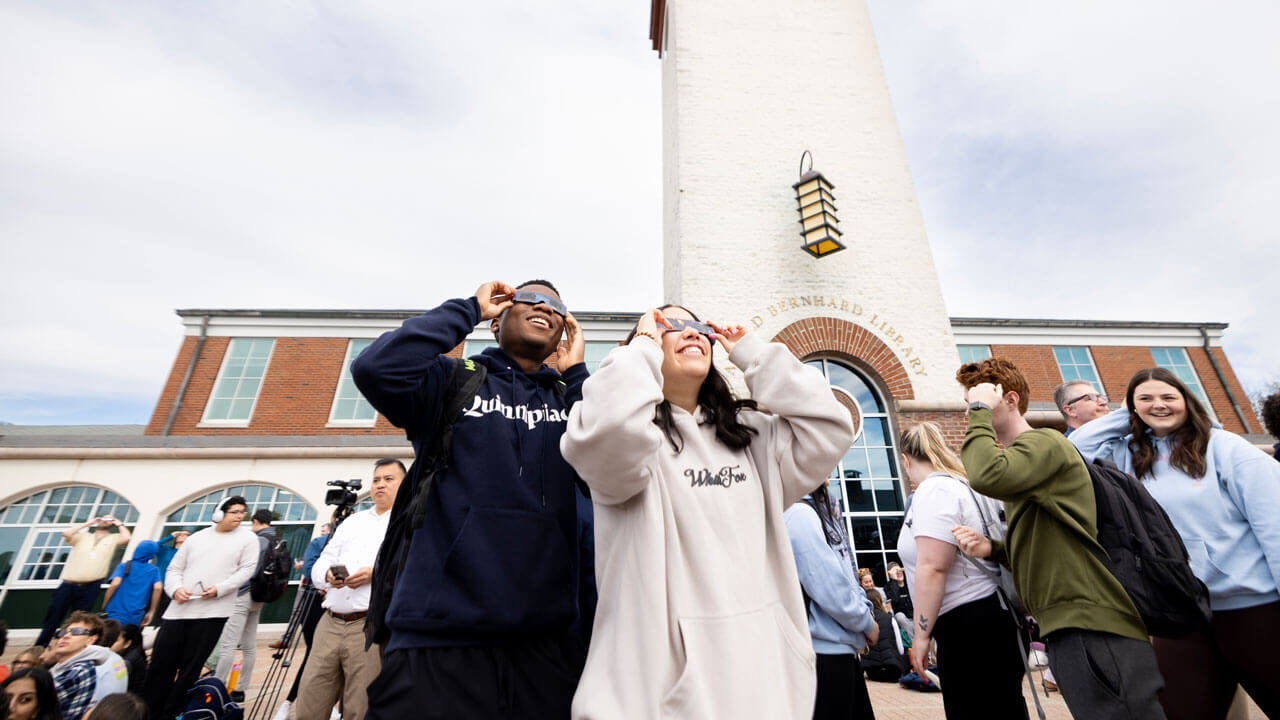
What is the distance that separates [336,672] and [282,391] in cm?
1247

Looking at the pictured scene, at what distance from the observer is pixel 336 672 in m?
3.68

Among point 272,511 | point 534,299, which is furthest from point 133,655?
point 272,511

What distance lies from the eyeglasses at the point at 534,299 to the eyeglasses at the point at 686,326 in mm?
527

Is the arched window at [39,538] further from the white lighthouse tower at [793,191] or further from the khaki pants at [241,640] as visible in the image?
the white lighthouse tower at [793,191]

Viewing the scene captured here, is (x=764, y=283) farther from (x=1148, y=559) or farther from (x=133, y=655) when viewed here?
(x=133, y=655)

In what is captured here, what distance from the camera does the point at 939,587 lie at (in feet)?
8.84

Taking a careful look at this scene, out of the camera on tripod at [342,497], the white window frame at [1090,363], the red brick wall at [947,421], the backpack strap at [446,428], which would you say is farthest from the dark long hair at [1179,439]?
the white window frame at [1090,363]

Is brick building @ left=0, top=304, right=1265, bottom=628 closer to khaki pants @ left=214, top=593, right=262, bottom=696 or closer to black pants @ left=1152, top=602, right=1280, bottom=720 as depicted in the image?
black pants @ left=1152, top=602, right=1280, bottom=720

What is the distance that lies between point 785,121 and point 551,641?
7.65 m

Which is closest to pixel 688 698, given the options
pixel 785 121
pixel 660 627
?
pixel 660 627

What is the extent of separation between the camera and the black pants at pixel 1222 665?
212 cm

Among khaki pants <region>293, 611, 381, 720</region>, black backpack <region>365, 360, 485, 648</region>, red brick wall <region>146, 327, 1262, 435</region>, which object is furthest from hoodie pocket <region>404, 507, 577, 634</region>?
red brick wall <region>146, 327, 1262, 435</region>

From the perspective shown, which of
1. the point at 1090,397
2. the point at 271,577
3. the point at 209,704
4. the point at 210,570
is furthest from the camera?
the point at 271,577

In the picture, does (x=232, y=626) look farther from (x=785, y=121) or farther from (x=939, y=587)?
(x=785, y=121)
